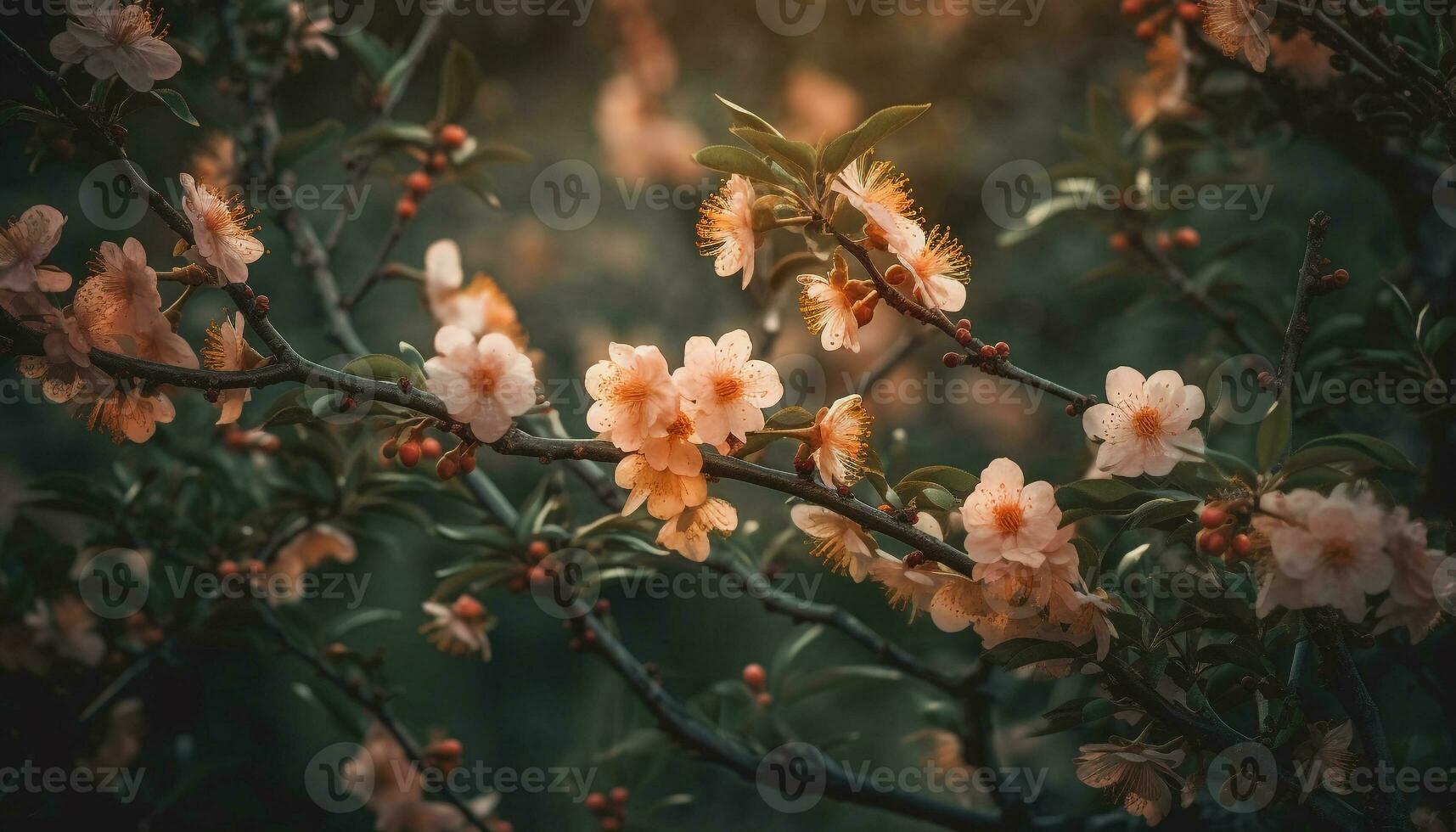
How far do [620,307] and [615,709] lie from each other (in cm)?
175

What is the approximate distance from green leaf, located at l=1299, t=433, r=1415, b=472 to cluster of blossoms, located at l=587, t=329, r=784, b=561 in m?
0.52

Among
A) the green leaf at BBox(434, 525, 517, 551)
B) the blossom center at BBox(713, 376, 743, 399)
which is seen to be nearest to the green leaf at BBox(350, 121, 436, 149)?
the green leaf at BBox(434, 525, 517, 551)

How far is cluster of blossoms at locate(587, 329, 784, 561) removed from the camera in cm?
92

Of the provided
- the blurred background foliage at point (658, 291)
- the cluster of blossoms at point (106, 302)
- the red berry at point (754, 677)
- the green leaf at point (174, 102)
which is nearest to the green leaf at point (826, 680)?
the red berry at point (754, 677)

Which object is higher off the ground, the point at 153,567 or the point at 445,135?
the point at 445,135

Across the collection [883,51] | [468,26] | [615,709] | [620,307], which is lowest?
[620,307]

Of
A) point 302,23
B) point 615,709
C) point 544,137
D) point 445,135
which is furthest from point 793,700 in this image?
point 544,137

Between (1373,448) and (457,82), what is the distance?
4.60 ft

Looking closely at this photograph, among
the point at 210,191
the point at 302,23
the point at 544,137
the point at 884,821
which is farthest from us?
the point at 544,137

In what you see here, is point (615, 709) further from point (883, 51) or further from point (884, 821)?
point (883, 51)

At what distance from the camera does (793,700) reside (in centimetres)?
151

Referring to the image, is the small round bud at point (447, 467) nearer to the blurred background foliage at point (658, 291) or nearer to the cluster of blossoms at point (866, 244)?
the cluster of blossoms at point (866, 244)

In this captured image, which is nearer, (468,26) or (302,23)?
(302,23)

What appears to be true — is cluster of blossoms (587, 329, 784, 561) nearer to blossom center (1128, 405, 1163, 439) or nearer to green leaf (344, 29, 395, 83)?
blossom center (1128, 405, 1163, 439)
